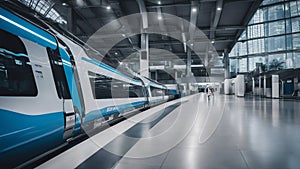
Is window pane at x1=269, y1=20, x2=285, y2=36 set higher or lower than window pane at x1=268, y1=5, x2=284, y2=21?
lower

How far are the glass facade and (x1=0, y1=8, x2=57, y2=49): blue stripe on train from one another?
84.9 feet

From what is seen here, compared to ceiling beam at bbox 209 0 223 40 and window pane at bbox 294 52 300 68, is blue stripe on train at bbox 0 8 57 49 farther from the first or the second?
window pane at bbox 294 52 300 68

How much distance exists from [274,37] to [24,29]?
29084mm

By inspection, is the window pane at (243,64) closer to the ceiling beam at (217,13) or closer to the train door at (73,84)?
the ceiling beam at (217,13)

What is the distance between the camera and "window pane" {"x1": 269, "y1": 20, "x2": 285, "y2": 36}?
23.8m

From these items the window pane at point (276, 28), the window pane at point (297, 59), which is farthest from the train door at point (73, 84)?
the window pane at point (276, 28)

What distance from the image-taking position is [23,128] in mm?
2076

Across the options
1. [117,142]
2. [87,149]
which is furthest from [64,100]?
[117,142]

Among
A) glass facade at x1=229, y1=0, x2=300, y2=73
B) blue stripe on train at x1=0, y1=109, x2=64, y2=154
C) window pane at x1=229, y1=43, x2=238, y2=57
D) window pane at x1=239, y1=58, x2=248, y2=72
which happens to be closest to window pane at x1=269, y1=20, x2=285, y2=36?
glass facade at x1=229, y1=0, x2=300, y2=73

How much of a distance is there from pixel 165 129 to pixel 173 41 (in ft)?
66.7

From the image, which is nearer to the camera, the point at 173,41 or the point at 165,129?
the point at 165,129

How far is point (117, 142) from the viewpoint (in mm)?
3213

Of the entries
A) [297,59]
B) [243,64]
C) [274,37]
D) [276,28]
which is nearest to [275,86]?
[297,59]

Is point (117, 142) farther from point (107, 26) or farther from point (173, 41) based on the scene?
point (173, 41)
